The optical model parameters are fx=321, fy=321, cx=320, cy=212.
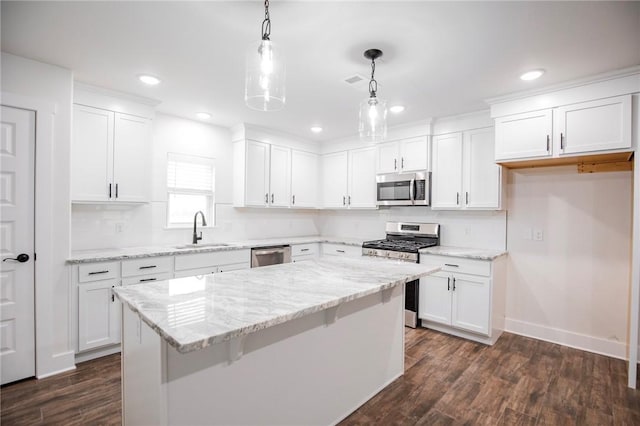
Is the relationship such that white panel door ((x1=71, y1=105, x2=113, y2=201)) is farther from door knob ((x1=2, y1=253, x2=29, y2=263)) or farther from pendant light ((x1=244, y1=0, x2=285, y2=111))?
pendant light ((x1=244, y1=0, x2=285, y2=111))

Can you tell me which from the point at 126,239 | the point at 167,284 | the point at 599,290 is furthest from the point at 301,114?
the point at 599,290

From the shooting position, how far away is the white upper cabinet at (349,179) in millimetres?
4789

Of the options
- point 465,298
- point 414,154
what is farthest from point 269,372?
point 414,154

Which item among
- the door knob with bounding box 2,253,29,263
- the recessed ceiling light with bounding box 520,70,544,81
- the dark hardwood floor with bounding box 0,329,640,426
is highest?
the recessed ceiling light with bounding box 520,70,544,81

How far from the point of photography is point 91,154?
3.10 meters

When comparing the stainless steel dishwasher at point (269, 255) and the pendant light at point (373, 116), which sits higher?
the pendant light at point (373, 116)

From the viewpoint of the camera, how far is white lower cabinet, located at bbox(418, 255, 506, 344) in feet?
10.9

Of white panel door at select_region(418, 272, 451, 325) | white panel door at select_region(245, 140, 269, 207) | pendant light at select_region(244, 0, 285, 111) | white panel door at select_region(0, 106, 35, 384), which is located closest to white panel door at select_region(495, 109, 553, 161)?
white panel door at select_region(418, 272, 451, 325)

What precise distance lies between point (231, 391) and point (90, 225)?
277 cm

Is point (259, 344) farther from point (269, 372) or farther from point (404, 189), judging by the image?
point (404, 189)

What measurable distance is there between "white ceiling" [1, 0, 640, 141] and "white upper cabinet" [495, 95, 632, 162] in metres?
0.29

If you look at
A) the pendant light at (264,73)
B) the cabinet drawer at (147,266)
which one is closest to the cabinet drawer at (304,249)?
the cabinet drawer at (147,266)

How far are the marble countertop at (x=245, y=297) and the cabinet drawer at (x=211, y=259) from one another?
1.54m

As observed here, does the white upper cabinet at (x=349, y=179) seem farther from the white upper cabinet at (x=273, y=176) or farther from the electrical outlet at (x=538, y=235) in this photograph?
the electrical outlet at (x=538, y=235)
